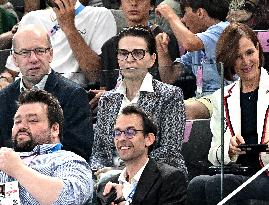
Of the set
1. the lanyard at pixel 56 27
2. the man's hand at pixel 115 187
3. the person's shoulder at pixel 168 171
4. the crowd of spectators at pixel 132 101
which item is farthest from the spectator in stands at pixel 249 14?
the man's hand at pixel 115 187

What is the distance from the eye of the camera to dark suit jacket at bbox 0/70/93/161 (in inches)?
225

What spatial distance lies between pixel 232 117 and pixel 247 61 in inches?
14.8

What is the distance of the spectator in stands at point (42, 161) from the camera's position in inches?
185

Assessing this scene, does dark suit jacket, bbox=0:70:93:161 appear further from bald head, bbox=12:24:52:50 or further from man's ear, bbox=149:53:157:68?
man's ear, bbox=149:53:157:68

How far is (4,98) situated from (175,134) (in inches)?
42.8

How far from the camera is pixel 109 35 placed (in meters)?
7.04

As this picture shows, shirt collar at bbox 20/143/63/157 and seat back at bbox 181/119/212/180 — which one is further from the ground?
shirt collar at bbox 20/143/63/157

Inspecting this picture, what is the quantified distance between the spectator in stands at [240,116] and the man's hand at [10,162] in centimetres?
111

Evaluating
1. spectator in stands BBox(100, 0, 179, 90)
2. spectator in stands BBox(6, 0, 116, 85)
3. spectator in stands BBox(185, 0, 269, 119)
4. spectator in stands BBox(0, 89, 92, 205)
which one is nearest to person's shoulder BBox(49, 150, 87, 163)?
spectator in stands BBox(0, 89, 92, 205)

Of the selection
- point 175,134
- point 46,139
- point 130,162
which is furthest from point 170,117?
point 46,139

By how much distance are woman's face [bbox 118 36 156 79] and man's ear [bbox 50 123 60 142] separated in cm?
76

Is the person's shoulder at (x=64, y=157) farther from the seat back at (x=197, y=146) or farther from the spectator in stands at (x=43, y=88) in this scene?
the seat back at (x=197, y=146)

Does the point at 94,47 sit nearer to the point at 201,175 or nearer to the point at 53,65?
the point at 53,65

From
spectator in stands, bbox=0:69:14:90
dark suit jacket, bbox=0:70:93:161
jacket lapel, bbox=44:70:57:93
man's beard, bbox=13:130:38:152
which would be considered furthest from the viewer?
spectator in stands, bbox=0:69:14:90
